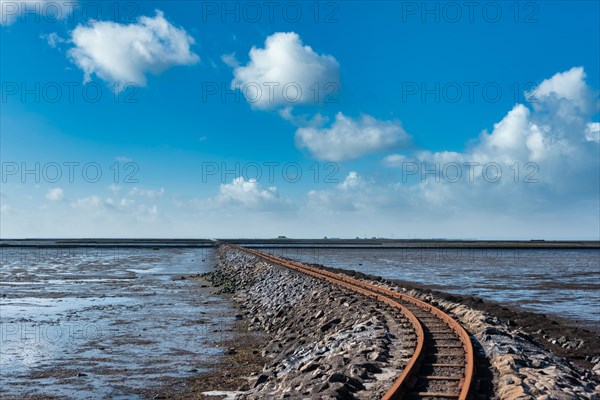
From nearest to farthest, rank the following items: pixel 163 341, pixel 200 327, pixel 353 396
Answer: pixel 353 396 → pixel 163 341 → pixel 200 327

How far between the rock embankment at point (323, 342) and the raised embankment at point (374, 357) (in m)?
0.02

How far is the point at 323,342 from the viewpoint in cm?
1364

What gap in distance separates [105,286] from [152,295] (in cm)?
675

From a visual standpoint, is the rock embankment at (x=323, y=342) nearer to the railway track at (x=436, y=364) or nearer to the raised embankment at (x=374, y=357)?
the raised embankment at (x=374, y=357)

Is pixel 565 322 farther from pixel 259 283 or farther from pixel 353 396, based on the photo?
pixel 259 283

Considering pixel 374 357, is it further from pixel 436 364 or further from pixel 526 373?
pixel 526 373

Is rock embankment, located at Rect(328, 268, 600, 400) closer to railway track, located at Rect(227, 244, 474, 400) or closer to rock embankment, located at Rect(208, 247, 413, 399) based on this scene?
railway track, located at Rect(227, 244, 474, 400)

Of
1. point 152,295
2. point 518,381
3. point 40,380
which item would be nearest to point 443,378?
point 518,381

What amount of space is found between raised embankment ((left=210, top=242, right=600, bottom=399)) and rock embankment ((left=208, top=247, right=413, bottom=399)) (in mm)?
22

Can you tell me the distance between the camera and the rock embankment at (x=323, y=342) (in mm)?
9312

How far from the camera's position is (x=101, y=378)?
42.9 ft

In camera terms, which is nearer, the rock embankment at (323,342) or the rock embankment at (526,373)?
the rock embankment at (526,373)

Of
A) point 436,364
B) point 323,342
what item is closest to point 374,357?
point 436,364

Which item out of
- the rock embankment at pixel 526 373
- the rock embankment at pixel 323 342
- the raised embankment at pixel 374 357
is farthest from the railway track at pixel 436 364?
the rock embankment at pixel 526 373
